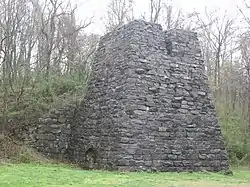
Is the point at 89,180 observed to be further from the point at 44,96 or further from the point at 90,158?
the point at 44,96

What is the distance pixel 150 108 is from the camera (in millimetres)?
12383

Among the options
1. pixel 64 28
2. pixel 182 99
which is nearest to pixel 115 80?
pixel 182 99

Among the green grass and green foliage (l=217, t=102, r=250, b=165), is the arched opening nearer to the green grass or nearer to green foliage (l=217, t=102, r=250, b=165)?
the green grass

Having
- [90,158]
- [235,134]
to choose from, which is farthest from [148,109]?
[235,134]

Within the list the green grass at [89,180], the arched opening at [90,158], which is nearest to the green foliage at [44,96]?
the arched opening at [90,158]

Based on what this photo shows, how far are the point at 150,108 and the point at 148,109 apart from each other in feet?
0.25

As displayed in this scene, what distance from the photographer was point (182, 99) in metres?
13.0

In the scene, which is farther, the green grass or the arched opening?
the arched opening

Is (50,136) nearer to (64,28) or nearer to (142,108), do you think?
(142,108)

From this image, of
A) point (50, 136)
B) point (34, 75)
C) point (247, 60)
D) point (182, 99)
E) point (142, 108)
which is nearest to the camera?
point (142, 108)

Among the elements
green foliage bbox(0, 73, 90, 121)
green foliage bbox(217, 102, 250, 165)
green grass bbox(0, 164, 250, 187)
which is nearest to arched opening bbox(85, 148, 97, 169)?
green grass bbox(0, 164, 250, 187)

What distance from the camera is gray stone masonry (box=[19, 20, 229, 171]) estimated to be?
12039mm

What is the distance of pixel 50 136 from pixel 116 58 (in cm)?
365

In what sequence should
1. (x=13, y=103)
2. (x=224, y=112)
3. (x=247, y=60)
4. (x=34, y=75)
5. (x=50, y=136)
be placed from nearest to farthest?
1. (x=50, y=136)
2. (x=13, y=103)
3. (x=34, y=75)
4. (x=224, y=112)
5. (x=247, y=60)
